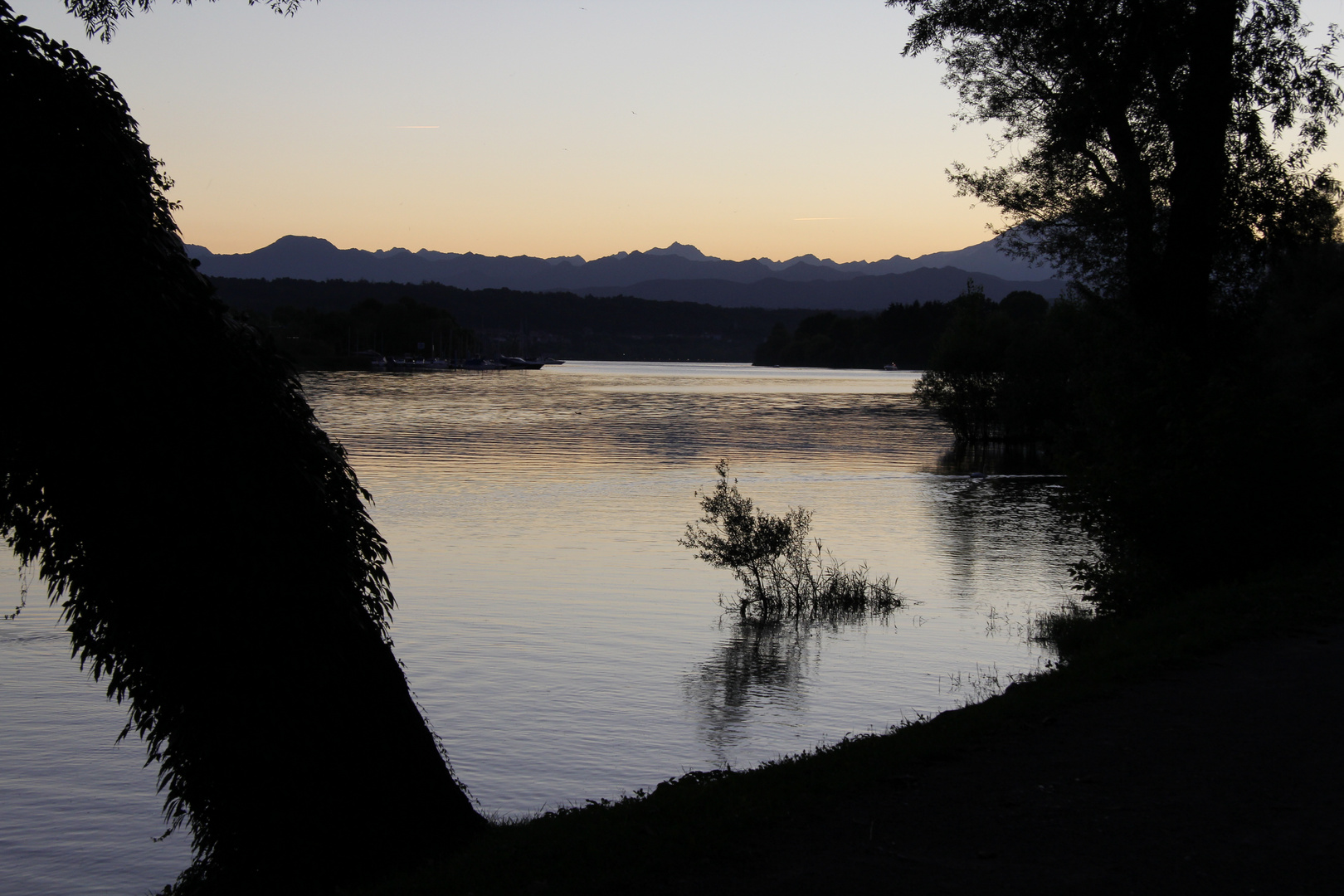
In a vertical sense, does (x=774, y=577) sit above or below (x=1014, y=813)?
below

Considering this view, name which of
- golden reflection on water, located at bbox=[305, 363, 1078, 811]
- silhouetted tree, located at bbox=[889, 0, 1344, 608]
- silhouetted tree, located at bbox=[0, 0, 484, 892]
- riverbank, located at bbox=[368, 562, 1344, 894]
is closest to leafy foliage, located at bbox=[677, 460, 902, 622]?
golden reflection on water, located at bbox=[305, 363, 1078, 811]

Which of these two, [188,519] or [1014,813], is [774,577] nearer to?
[1014,813]

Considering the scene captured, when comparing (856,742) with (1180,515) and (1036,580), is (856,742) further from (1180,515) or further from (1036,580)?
(1036,580)

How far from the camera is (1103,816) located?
6316 mm

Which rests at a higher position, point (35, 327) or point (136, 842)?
point (35, 327)

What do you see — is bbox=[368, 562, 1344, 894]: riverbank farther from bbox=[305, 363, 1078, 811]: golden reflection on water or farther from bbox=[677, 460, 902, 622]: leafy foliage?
bbox=[677, 460, 902, 622]: leafy foliage

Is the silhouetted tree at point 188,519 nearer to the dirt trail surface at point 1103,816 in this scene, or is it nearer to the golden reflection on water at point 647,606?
the dirt trail surface at point 1103,816

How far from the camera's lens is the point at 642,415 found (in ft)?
261

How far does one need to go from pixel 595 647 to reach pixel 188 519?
1137 centimetres

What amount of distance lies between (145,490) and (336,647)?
1.40 meters

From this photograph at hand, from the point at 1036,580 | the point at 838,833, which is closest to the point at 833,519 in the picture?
the point at 1036,580

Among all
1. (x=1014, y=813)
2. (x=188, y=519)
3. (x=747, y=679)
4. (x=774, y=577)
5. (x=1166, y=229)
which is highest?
(x=1166, y=229)

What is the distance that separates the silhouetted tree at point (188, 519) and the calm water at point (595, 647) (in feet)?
12.2

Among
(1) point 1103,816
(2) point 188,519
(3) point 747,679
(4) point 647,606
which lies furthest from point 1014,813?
(4) point 647,606
